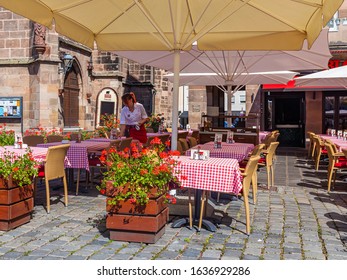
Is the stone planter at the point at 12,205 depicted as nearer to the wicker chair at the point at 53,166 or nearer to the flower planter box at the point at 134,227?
the wicker chair at the point at 53,166

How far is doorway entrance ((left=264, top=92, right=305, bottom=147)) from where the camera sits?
19266mm

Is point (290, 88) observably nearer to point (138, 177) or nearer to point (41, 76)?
point (41, 76)

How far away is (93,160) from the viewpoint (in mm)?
7480

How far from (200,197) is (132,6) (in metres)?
3.40

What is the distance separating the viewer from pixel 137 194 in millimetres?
4406

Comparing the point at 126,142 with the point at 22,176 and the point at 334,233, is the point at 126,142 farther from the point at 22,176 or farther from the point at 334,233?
the point at 334,233

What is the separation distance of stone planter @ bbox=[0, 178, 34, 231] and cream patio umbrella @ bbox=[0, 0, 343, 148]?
7.23 ft

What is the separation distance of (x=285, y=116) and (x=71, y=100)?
388 inches

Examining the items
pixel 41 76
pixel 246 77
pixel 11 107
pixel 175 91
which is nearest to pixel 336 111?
pixel 246 77

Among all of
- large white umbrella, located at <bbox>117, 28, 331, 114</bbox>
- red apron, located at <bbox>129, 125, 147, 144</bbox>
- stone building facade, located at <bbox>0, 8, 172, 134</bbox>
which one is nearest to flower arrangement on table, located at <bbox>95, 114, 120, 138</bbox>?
red apron, located at <bbox>129, 125, 147, 144</bbox>

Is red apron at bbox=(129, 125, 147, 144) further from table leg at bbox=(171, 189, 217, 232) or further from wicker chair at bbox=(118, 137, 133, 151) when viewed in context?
table leg at bbox=(171, 189, 217, 232)

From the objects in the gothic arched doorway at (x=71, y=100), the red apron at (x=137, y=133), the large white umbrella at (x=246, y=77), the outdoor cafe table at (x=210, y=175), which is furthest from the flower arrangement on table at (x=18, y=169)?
the gothic arched doorway at (x=71, y=100)
